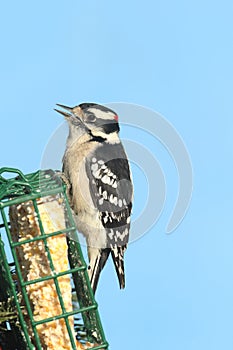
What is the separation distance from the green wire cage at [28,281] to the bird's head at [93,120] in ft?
4.45

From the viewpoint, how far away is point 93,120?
6.58 metres

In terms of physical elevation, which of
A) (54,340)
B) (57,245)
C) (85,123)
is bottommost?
(54,340)

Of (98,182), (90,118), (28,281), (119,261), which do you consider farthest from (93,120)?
(28,281)

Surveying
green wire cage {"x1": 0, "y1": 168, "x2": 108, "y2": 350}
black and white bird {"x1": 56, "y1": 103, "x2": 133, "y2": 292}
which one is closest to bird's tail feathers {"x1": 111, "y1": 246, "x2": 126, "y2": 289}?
black and white bird {"x1": 56, "y1": 103, "x2": 133, "y2": 292}

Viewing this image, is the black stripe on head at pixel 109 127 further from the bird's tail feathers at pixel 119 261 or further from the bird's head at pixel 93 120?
the bird's tail feathers at pixel 119 261

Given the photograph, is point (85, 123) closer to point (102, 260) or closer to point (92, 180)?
point (92, 180)

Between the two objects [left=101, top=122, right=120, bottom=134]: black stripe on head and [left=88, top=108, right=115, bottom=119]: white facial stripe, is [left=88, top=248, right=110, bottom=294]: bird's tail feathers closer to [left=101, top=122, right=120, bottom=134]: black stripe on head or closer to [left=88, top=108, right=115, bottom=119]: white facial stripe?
[left=101, top=122, right=120, bottom=134]: black stripe on head

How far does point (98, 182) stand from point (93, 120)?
0.52 metres

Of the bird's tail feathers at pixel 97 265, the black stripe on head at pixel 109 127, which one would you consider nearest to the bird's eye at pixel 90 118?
the black stripe on head at pixel 109 127

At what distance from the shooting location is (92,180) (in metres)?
6.46

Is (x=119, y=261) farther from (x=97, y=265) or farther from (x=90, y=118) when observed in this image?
(x=90, y=118)

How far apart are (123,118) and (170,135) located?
86 cm

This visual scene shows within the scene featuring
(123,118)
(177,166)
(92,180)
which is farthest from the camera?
(92,180)

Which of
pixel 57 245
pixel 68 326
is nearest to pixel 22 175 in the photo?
pixel 57 245
